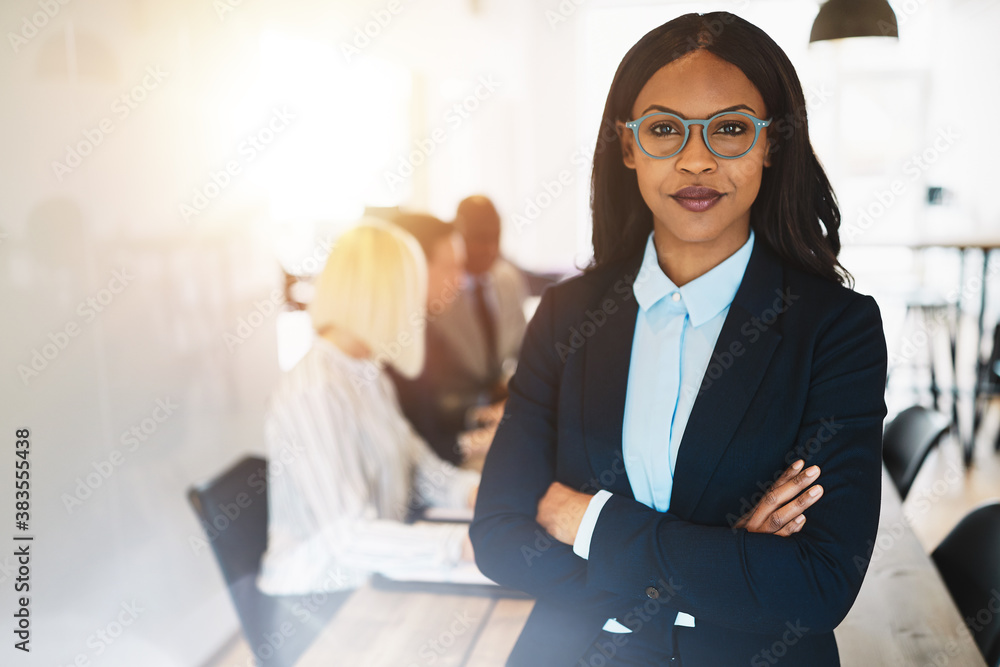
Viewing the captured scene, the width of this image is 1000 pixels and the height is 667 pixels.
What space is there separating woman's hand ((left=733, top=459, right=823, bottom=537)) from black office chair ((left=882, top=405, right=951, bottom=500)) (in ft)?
4.24

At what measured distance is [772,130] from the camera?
1.03 m

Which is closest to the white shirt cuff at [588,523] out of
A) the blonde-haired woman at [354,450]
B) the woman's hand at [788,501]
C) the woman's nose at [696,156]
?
the woman's hand at [788,501]

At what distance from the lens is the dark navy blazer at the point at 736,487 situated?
3.17 ft

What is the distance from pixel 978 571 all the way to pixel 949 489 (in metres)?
3.31

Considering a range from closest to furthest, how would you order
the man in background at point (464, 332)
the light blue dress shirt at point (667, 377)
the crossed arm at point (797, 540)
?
1. the crossed arm at point (797, 540)
2. the light blue dress shirt at point (667, 377)
3. the man in background at point (464, 332)

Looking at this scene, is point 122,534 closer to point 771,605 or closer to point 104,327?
point 104,327

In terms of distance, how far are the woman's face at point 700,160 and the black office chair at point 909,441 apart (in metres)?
1.39

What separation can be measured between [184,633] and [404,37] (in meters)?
4.28

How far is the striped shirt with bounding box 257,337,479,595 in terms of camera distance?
187cm

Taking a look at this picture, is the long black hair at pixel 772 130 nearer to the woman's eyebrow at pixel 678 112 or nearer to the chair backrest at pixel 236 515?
the woman's eyebrow at pixel 678 112

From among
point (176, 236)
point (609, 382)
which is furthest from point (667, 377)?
point (176, 236)

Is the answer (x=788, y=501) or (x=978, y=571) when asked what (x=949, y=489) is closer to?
(x=978, y=571)

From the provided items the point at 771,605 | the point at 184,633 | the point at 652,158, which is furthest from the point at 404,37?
the point at 771,605

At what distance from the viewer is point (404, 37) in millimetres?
5371
